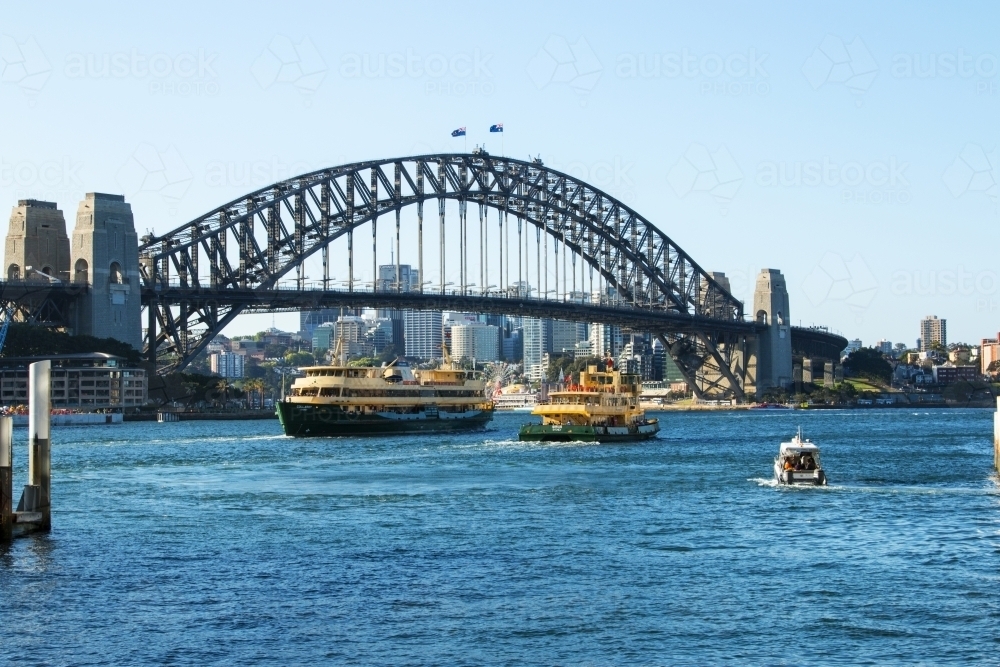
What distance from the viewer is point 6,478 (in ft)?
101

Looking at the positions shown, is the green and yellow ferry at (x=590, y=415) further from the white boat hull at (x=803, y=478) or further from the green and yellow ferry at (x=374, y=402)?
the white boat hull at (x=803, y=478)

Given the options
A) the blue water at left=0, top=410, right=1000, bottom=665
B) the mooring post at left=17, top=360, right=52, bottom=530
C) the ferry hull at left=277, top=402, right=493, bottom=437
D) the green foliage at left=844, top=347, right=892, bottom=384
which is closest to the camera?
the blue water at left=0, top=410, right=1000, bottom=665

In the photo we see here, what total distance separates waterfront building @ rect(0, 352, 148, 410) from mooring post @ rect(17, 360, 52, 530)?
7049 centimetres

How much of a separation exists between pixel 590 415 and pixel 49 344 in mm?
46650

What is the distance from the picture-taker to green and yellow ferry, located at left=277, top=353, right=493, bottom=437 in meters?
80.9

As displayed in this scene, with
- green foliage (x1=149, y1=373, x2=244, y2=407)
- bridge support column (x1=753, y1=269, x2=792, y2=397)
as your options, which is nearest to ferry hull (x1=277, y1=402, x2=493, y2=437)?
green foliage (x1=149, y1=373, x2=244, y2=407)

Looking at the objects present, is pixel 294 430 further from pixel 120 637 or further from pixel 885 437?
pixel 120 637

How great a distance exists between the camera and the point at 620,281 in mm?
148250

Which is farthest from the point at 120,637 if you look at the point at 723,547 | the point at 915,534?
the point at 915,534

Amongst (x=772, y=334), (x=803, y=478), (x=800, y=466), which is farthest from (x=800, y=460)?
(x=772, y=334)

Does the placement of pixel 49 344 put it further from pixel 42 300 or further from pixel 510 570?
pixel 510 570

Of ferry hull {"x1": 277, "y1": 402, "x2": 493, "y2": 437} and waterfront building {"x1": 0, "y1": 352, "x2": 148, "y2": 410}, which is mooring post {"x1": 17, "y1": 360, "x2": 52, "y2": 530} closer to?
ferry hull {"x1": 277, "y1": 402, "x2": 493, "y2": 437}

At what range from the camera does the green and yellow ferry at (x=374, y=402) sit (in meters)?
80.9

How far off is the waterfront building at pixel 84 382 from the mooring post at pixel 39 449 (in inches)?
2775
